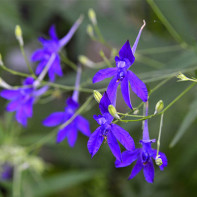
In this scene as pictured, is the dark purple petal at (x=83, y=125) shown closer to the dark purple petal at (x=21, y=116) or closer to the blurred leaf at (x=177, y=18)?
the dark purple petal at (x=21, y=116)

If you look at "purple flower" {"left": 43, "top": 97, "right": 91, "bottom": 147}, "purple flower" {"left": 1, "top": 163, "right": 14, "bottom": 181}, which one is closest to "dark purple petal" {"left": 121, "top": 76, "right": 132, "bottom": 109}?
"purple flower" {"left": 43, "top": 97, "right": 91, "bottom": 147}

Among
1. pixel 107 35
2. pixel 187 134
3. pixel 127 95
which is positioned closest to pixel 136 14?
pixel 107 35

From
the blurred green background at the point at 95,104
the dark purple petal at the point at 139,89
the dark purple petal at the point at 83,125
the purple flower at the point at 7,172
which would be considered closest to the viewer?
the dark purple petal at the point at 139,89

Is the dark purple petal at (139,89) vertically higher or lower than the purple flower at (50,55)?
lower

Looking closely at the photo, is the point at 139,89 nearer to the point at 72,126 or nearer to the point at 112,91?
the point at 112,91

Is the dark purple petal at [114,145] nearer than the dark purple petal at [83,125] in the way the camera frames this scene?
Yes

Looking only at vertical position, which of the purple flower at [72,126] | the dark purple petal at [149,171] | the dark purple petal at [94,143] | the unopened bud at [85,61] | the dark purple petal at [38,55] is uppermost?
the unopened bud at [85,61]

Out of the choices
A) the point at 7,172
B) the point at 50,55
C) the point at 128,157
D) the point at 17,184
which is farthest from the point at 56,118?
the point at 7,172

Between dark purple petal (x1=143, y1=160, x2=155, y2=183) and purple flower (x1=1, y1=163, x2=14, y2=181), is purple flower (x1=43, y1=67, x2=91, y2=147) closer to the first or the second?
dark purple petal (x1=143, y1=160, x2=155, y2=183)

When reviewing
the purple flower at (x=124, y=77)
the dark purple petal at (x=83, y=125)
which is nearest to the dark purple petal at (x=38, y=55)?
the dark purple petal at (x=83, y=125)
